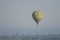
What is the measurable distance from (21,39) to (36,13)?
3.75 feet

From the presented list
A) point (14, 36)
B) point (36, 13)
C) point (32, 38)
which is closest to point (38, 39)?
point (32, 38)

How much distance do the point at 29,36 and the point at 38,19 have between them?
3.38 ft

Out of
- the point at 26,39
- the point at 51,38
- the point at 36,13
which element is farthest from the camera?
the point at 51,38

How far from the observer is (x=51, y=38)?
6.08 meters

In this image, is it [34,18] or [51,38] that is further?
[51,38]

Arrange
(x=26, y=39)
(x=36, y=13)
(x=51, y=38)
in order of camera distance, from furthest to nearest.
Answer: (x=51, y=38), (x=26, y=39), (x=36, y=13)

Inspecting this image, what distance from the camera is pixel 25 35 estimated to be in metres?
5.90

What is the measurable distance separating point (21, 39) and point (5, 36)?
45 centimetres

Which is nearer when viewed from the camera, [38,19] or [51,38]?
[38,19]

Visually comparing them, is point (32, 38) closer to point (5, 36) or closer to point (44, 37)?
point (44, 37)

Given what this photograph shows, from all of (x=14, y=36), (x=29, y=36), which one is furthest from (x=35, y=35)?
(x=14, y=36)

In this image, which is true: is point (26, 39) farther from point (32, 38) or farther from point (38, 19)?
point (38, 19)

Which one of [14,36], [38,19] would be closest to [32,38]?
[14,36]

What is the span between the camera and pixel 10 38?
580 centimetres
